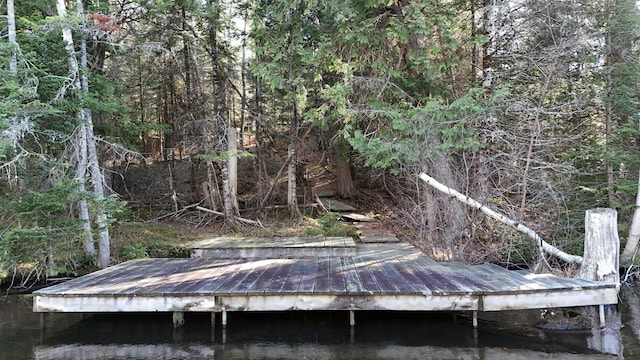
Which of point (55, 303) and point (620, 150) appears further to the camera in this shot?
point (620, 150)

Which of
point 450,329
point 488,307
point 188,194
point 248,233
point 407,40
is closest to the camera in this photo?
point 488,307

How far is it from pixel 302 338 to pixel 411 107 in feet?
15.6

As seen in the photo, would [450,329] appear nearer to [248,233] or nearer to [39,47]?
[248,233]

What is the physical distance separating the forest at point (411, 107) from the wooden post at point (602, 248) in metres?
1.22

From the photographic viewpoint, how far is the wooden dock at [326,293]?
5.44 m

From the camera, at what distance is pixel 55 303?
18.3 feet

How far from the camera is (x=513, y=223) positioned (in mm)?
7164

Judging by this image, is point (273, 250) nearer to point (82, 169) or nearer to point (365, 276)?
point (365, 276)

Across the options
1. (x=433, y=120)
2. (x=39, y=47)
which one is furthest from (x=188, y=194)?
(x=433, y=120)

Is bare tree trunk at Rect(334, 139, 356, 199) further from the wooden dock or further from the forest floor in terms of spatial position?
the wooden dock

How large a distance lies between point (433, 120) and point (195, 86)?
773 centimetres

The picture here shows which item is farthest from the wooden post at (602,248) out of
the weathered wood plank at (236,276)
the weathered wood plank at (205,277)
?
the weathered wood plank at (205,277)

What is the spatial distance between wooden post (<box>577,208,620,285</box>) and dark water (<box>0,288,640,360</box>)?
789mm

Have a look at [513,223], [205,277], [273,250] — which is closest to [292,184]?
[273,250]
